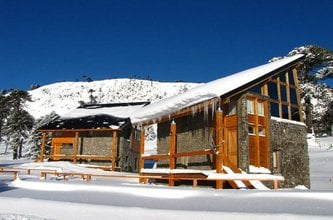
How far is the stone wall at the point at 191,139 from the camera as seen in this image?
16766 millimetres

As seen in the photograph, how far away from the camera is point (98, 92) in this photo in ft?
400

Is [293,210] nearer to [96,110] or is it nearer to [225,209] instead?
[225,209]

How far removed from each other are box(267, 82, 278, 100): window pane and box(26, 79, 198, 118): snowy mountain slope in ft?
299

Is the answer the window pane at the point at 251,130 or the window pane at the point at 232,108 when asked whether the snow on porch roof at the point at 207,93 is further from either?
the window pane at the point at 251,130

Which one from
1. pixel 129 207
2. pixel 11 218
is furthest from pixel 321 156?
pixel 11 218

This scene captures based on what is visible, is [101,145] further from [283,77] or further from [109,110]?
[283,77]

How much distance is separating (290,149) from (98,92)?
108 m

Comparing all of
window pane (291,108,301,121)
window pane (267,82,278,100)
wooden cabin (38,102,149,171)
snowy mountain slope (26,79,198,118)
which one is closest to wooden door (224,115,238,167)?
window pane (267,82,278,100)

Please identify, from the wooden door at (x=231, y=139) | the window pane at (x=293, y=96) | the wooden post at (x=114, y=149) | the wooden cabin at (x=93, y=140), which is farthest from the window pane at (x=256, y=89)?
the wooden post at (x=114, y=149)

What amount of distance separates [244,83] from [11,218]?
1084 centimetres

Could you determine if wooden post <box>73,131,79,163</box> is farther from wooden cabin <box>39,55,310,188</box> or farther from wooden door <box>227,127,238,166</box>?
wooden door <box>227,127,238,166</box>

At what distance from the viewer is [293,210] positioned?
8070 millimetres

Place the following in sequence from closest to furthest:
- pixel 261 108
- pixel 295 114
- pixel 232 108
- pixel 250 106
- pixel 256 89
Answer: pixel 232 108
pixel 250 106
pixel 261 108
pixel 256 89
pixel 295 114

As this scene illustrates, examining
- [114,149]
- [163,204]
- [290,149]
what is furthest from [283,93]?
[114,149]
